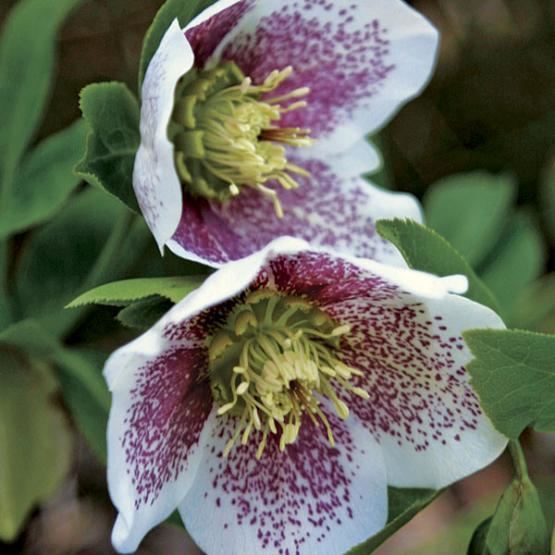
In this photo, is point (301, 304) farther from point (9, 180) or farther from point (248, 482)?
point (9, 180)

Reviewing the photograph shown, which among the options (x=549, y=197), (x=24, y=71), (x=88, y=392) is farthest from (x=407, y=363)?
(x=549, y=197)

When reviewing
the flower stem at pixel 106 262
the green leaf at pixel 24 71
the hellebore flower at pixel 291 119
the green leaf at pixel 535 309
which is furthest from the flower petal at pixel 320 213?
the green leaf at pixel 535 309

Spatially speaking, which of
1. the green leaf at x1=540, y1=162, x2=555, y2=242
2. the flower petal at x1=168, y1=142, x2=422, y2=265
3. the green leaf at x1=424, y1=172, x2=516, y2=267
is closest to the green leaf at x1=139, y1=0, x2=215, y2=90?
the flower petal at x1=168, y1=142, x2=422, y2=265

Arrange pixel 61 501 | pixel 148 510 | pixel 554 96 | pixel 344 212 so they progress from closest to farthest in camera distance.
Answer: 1. pixel 148 510
2. pixel 344 212
3. pixel 61 501
4. pixel 554 96

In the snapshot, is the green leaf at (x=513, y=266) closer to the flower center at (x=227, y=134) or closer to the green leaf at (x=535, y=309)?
the green leaf at (x=535, y=309)

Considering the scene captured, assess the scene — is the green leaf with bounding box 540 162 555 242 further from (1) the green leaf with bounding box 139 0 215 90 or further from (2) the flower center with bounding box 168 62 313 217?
(1) the green leaf with bounding box 139 0 215 90

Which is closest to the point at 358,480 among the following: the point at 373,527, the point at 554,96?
the point at 373,527
